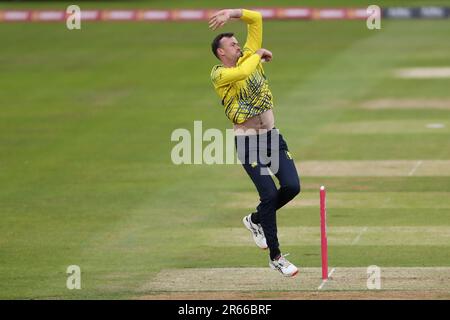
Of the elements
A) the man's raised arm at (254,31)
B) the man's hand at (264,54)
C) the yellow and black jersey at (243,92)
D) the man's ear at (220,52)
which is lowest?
the yellow and black jersey at (243,92)

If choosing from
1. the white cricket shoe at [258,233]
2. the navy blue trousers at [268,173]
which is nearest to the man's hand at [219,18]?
the navy blue trousers at [268,173]

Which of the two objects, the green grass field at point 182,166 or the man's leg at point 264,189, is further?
the green grass field at point 182,166

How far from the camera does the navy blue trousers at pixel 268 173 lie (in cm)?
1434

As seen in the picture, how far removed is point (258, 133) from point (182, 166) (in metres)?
8.55

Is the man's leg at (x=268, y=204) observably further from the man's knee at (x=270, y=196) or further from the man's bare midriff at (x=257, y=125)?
the man's bare midriff at (x=257, y=125)

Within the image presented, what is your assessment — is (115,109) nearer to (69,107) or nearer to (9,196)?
(69,107)

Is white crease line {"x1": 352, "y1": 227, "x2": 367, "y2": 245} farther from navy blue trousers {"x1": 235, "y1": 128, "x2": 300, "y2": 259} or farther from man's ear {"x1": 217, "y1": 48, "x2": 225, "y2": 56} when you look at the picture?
man's ear {"x1": 217, "y1": 48, "x2": 225, "y2": 56}

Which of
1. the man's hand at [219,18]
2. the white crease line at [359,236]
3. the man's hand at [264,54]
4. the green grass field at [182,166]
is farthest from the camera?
the white crease line at [359,236]

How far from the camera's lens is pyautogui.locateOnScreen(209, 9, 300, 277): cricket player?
14.2 metres

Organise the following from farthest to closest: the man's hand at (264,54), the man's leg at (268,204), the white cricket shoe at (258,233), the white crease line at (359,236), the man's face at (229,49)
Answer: the white crease line at (359,236), the white cricket shoe at (258,233), the man's leg at (268,204), the man's face at (229,49), the man's hand at (264,54)

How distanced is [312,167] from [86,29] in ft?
76.9

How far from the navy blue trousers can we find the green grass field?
132 cm

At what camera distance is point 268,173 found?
14391mm

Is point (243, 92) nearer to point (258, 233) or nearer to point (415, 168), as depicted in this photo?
point (258, 233)
